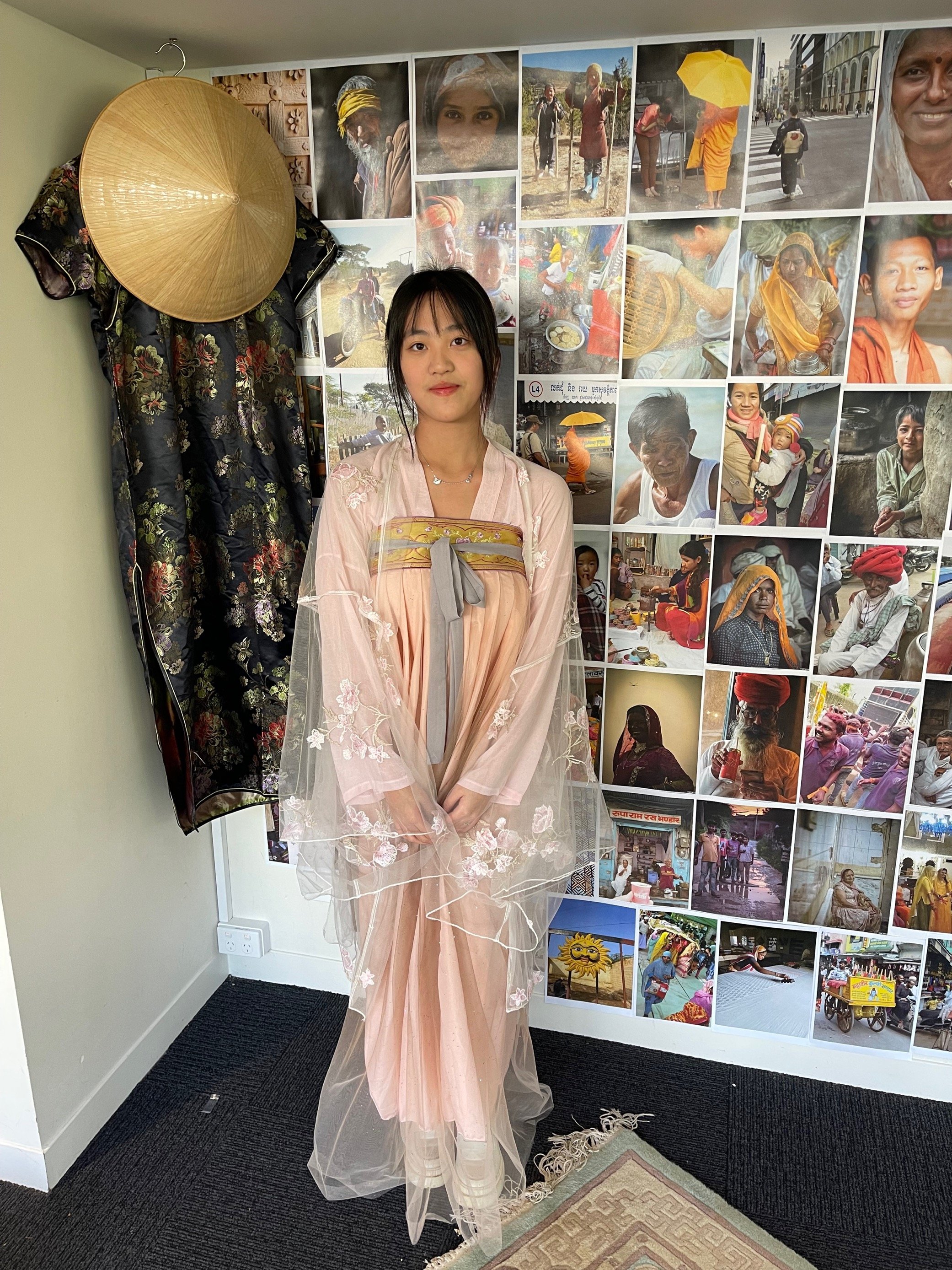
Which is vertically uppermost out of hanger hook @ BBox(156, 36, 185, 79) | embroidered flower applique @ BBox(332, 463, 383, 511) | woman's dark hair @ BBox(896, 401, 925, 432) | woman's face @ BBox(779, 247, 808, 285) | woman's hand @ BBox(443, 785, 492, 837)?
hanger hook @ BBox(156, 36, 185, 79)

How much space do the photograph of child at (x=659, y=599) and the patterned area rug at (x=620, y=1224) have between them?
1.07 meters

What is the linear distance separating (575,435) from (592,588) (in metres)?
0.34

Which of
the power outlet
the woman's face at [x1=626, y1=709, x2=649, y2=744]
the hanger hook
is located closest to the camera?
the hanger hook

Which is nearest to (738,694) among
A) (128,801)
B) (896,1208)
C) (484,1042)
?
(484,1042)

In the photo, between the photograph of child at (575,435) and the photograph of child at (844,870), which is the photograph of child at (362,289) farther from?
the photograph of child at (844,870)

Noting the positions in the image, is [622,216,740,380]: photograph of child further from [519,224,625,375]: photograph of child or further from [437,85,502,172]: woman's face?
[437,85,502,172]: woman's face

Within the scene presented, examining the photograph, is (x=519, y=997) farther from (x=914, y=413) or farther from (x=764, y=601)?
(x=914, y=413)

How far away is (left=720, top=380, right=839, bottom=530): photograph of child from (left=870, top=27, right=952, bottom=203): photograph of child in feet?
1.28

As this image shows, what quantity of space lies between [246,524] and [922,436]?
4.77 ft

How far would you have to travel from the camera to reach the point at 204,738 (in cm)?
221

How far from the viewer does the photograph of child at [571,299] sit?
6.40 feet

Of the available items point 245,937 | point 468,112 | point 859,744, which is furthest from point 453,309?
point 245,937

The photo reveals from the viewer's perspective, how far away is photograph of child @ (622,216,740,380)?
74.5 inches

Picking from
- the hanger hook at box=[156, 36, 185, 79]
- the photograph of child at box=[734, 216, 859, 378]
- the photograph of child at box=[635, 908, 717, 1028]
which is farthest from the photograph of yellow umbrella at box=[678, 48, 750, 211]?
the photograph of child at box=[635, 908, 717, 1028]
